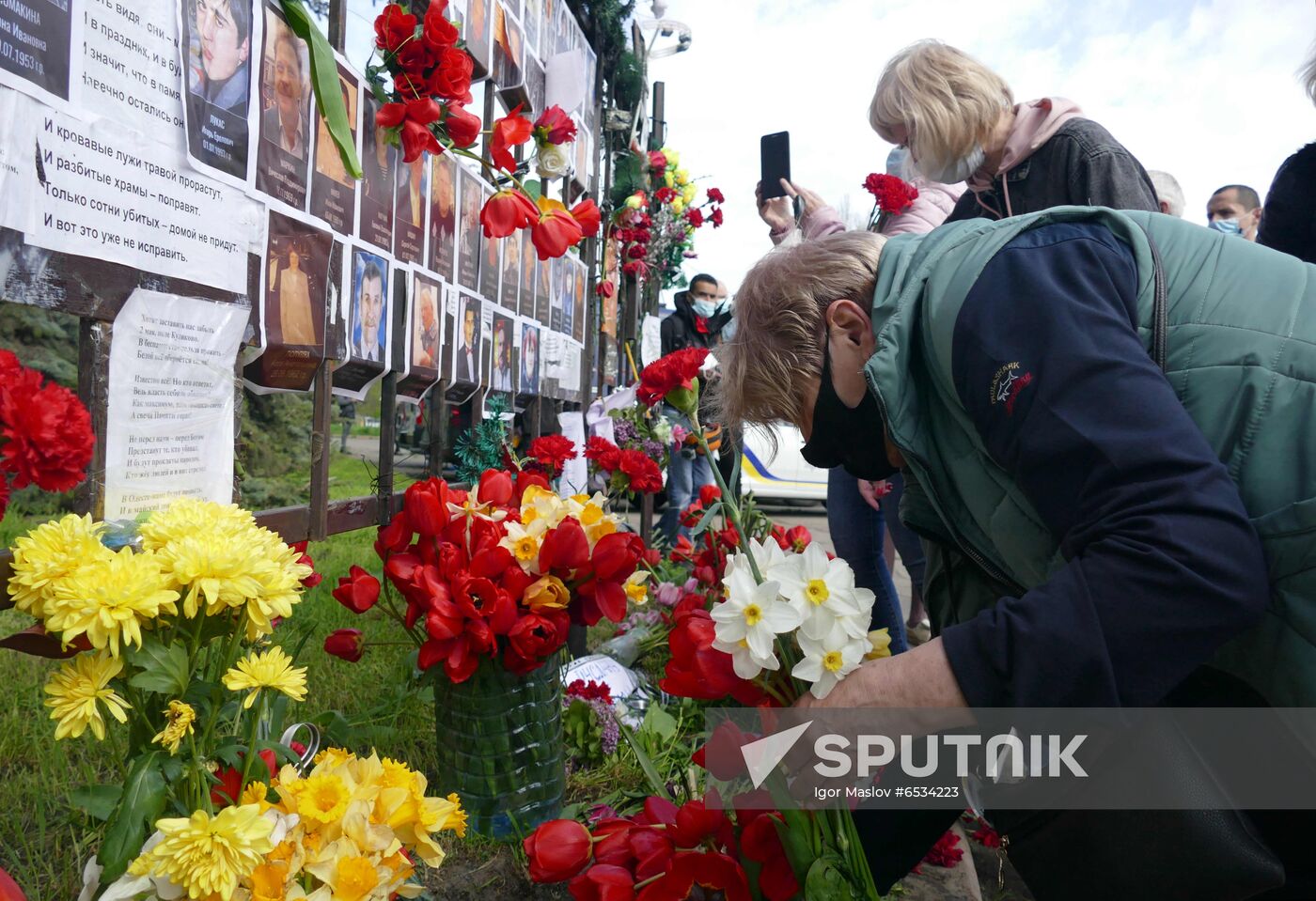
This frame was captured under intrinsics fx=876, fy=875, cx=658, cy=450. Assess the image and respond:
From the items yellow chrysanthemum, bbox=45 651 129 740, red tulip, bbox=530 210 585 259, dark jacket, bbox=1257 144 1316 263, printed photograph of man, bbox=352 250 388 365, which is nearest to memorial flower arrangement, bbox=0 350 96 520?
yellow chrysanthemum, bbox=45 651 129 740

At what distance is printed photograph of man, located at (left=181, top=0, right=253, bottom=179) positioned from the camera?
48.1 inches

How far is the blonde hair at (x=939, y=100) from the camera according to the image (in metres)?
1.81

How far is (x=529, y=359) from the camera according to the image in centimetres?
282

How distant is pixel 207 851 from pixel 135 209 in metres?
0.82

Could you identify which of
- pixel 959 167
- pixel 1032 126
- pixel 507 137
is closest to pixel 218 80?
pixel 507 137

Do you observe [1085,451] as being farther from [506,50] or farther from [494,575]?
[506,50]

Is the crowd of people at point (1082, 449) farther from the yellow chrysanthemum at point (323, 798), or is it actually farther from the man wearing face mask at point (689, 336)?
the man wearing face mask at point (689, 336)

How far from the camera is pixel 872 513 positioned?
2.66 metres

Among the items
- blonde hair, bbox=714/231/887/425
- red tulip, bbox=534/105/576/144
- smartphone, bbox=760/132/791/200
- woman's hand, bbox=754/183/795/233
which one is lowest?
blonde hair, bbox=714/231/887/425

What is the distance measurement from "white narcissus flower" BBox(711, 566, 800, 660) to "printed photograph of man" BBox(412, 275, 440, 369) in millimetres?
1270

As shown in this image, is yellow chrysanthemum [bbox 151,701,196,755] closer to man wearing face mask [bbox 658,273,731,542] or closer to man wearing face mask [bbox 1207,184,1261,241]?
man wearing face mask [bbox 658,273,731,542]

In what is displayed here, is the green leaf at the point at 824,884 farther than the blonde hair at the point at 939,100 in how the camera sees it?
No

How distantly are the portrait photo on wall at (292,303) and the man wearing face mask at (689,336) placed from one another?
Answer: 8.31 ft

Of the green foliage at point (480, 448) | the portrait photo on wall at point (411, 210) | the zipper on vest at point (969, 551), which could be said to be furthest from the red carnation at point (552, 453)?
the zipper on vest at point (969, 551)
